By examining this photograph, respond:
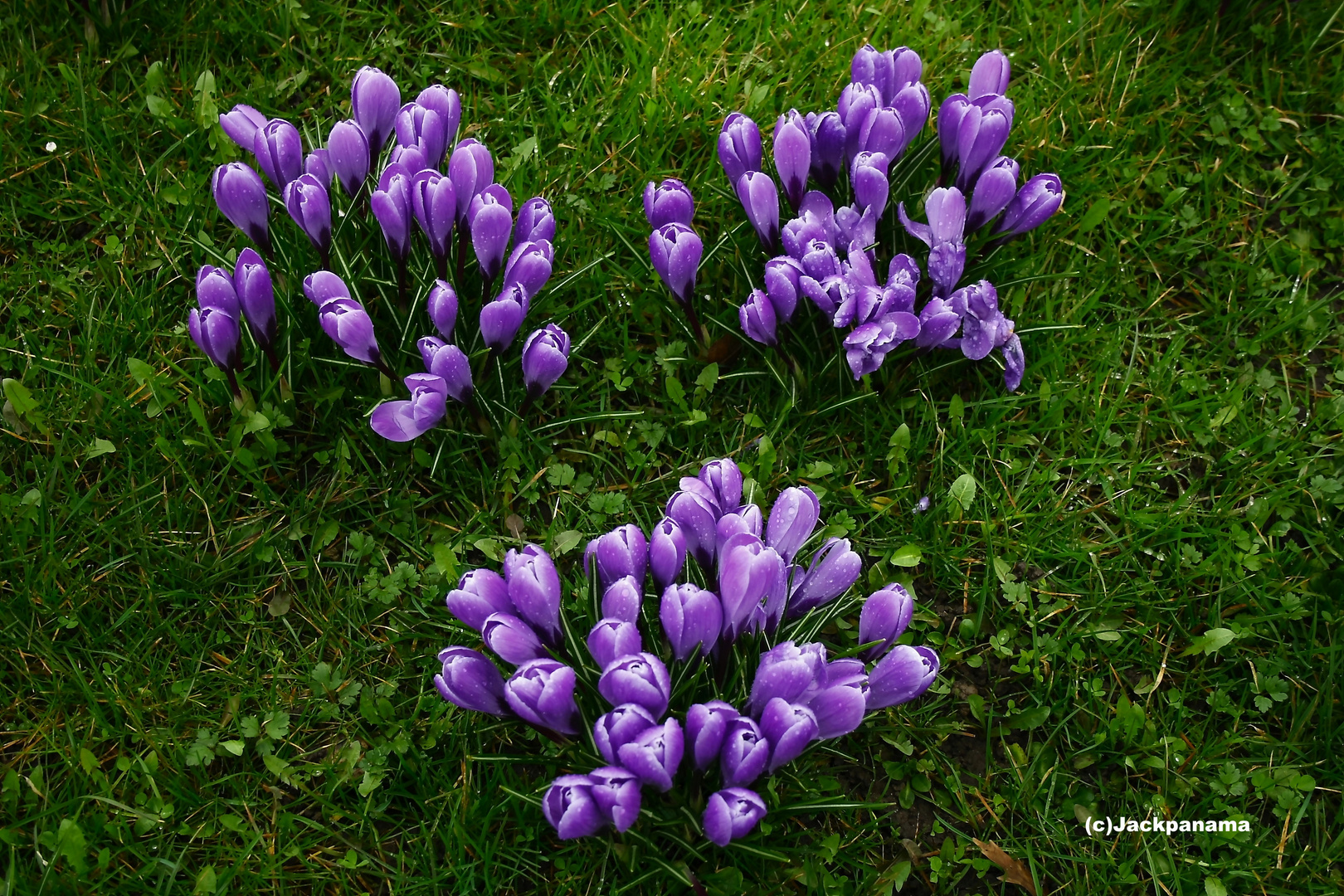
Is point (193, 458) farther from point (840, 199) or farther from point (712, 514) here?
point (840, 199)

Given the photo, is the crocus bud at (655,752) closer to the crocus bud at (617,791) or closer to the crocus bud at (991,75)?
the crocus bud at (617,791)

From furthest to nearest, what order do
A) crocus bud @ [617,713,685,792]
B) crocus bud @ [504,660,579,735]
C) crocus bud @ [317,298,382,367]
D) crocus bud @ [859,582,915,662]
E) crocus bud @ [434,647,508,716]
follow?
crocus bud @ [317,298,382,367], crocus bud @ [859,582,915,662], crocus bud @ [434,647,508,716], crocus bud @ [504,660,579,735], crocus bud @ [617,713,685,792]

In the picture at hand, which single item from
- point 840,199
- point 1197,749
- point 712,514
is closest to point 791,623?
point 712,514

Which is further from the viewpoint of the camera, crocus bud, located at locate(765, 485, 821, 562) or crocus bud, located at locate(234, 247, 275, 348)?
crocus bud, located at locate(234, 247, 275, 348)

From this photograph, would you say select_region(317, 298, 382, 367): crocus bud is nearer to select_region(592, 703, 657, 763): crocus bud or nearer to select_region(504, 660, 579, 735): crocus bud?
select_region(504, 660, 579, 735): crocus bud

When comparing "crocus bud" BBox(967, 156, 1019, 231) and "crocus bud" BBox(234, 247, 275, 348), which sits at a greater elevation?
"crocus bud" BBox(967, 156, 1019, 231)

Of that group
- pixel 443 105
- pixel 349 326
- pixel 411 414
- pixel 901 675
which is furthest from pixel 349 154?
pixel 901 675

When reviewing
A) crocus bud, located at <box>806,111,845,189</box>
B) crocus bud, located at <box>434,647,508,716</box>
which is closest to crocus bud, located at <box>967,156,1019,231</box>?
crocus bud, located at <box>806,111,845,189</box>
